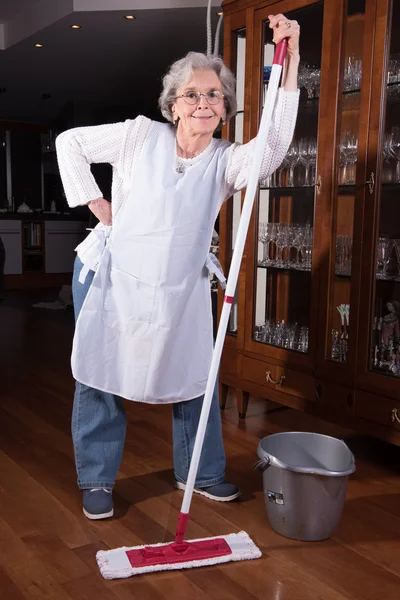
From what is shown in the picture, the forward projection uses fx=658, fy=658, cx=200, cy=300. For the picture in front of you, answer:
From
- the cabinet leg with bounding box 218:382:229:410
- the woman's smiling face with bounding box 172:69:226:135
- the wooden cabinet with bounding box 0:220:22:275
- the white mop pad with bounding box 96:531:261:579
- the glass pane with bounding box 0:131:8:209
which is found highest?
the glass pane with bounding box 0:131:8:209

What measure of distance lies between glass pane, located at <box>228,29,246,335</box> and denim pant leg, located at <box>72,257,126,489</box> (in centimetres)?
108

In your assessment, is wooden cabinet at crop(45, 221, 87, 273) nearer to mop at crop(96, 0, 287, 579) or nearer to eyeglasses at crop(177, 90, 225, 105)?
eyeglasses at crop(177, 90, 225, 105)

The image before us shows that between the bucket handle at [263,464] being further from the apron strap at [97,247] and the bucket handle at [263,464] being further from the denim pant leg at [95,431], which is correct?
the apron strap at [97,247]

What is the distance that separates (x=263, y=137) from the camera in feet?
5.52

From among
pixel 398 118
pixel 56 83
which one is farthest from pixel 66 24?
pixel 398 118

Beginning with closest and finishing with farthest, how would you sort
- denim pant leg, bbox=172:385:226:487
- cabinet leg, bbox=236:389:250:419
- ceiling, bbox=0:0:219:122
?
1. denim pant leg, bbox=172:385:226:487
2. cabinet leg, bbox=236:389:250:419
3. ceiling, bbox=0:0:219:122

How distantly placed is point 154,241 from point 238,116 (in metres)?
1.32

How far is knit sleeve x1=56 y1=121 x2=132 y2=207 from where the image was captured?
1933mm

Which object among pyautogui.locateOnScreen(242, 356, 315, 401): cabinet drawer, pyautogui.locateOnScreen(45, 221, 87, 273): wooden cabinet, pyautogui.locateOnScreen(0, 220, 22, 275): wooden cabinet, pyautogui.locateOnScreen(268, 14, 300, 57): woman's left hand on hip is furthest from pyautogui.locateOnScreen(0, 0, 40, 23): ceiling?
pyautogui.locateOnScreen(268, 14, 300, 57): woman's left hand on hip

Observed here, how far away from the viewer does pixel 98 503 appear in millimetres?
2059

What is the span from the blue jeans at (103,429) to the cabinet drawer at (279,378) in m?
0.67

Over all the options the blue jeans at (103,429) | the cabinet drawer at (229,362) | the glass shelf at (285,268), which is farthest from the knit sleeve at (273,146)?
the cabinet drawer at (229,362)

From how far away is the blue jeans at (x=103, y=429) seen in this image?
2.09 meters

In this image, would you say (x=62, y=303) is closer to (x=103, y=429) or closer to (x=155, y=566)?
(x=103, y=429)
